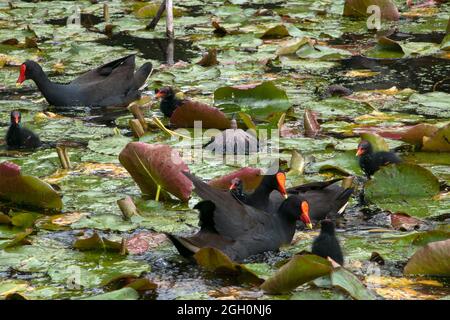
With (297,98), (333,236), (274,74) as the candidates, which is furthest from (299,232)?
(274,74)

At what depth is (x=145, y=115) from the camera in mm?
9062

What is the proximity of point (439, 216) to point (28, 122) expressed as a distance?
3.68 metres

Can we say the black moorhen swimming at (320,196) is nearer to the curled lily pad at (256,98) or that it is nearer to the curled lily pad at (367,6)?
the curled lily pad at (256,98)

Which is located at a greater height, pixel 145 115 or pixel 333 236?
pixel 333 236

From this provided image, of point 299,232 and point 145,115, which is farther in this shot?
point 145,115

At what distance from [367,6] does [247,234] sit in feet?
22.0

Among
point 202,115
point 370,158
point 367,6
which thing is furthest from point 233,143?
point 367,6

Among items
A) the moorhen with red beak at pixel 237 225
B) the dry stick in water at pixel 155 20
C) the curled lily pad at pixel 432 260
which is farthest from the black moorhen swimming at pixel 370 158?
the dry stick in water at pixel 155 20

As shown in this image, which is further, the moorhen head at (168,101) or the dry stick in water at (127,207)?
the moorhen head at (168,101)

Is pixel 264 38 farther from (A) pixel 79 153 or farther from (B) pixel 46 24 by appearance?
(A) pixel 79 153

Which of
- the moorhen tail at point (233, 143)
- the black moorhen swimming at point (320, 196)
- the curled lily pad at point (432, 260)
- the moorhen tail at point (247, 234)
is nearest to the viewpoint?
the curled lily pad at point (432, 260)

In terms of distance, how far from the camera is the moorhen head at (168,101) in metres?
8.75

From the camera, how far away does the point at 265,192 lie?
6.32m
